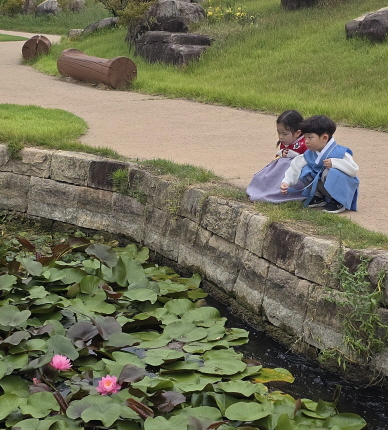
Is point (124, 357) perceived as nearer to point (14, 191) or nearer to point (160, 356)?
point (160, 356)

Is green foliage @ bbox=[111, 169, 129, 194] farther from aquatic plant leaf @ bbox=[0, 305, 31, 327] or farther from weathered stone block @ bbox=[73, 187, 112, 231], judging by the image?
aquatic plant leaf @ bbox=[0, 305, 31, 327]

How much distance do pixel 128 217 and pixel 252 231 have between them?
1.52 m

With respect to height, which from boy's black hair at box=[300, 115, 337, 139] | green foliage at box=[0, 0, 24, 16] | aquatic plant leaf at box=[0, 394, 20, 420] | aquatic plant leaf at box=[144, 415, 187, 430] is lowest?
aquatic plant leaf at box=[0, 394, 20, 420]

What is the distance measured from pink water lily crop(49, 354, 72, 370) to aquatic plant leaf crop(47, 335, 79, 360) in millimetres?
116

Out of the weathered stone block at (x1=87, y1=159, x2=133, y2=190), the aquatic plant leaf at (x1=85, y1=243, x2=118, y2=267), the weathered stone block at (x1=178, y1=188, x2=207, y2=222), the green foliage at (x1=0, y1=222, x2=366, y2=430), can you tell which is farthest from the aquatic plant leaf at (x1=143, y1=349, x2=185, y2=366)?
the weathered stone block at (x1=87, y1=159, x2=133, y2=190)

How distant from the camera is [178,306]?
434 centimetres

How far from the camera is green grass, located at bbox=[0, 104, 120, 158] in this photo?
619 centimetres

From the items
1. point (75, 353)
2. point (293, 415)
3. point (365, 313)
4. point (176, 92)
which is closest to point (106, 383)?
point (75, 353)

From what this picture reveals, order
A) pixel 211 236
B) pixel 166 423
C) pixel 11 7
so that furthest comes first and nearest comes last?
1. pixel 11 7
2. pixel 211 236
3. pixel 166 423

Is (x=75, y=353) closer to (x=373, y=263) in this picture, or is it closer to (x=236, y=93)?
(x=373, y=263)

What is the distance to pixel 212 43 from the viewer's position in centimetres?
1121

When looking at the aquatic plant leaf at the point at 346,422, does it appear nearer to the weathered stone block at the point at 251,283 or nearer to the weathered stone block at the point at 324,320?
the weathered stone block at the point at 324,320

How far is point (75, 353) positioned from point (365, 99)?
580cm

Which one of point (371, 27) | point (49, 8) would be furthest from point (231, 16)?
point (49, 8)
